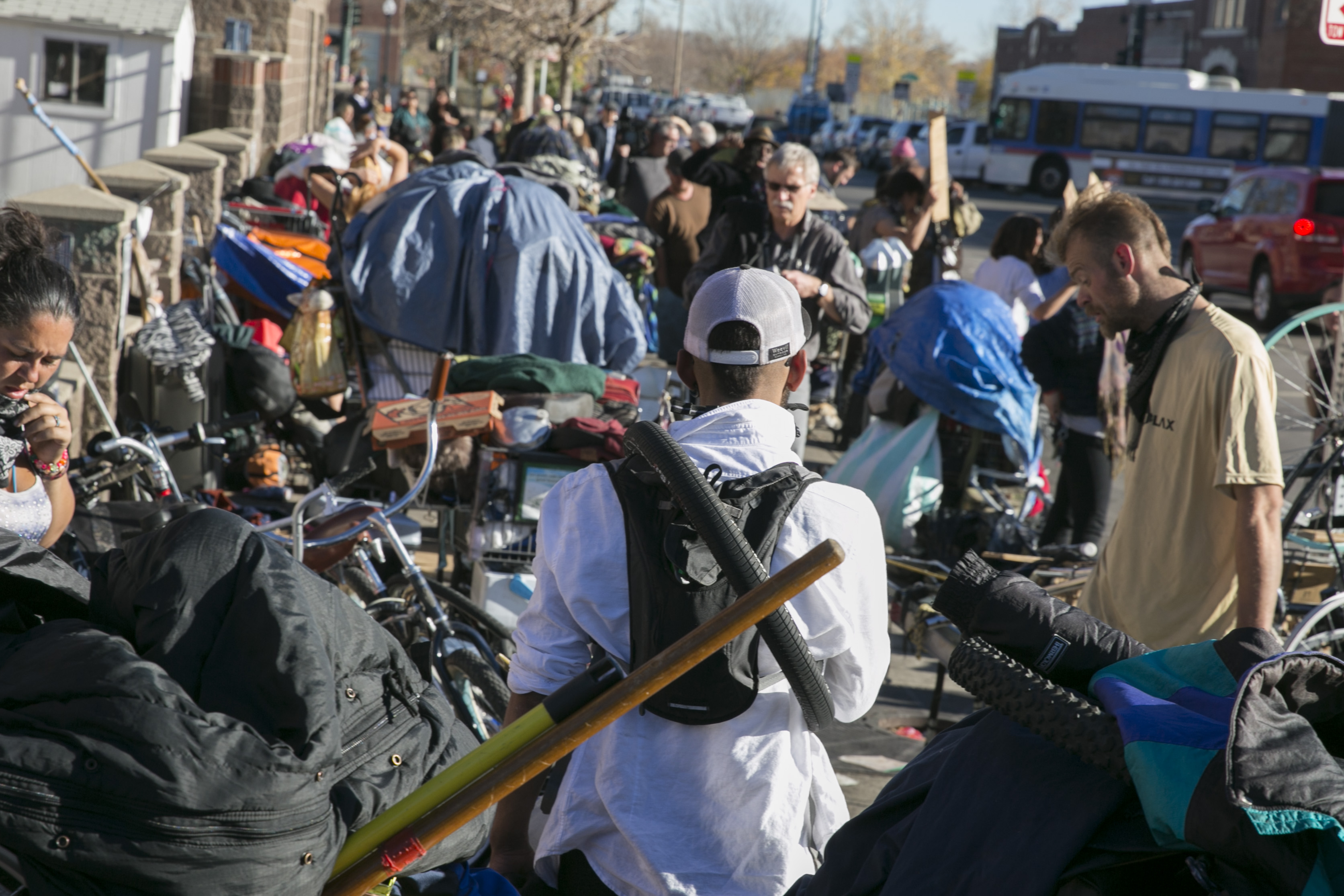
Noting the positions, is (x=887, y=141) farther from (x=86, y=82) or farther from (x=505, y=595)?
(x=505, y=595)

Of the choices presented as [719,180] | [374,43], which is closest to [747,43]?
[374,43]

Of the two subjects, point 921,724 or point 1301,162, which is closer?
point 921,724

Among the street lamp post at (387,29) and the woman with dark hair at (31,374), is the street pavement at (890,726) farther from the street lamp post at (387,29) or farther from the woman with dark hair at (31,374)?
the street lamp post at (387,29)

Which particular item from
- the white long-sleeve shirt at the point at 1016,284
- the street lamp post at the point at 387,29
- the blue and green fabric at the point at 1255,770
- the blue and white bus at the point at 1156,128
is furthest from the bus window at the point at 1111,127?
the blue and green fabric at the point at 1255,770

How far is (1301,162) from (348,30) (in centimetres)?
2586

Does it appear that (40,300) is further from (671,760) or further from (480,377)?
(480,377)

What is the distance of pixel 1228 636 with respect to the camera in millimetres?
1478

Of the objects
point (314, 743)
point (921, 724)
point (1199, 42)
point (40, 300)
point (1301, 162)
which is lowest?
point (921, 724)

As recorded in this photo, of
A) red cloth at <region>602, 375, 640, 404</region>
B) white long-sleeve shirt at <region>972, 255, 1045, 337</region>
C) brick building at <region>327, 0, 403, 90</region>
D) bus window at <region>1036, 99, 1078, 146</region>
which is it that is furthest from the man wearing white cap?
brick building at <region>327, 0, 403, 90</region>

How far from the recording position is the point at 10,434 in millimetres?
2988

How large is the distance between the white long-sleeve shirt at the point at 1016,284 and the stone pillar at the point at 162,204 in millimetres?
5064

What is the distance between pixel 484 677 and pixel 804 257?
3145 millimetres

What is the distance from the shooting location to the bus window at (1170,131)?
31953 millimetres

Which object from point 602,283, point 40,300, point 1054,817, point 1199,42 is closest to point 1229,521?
point 1054,817
